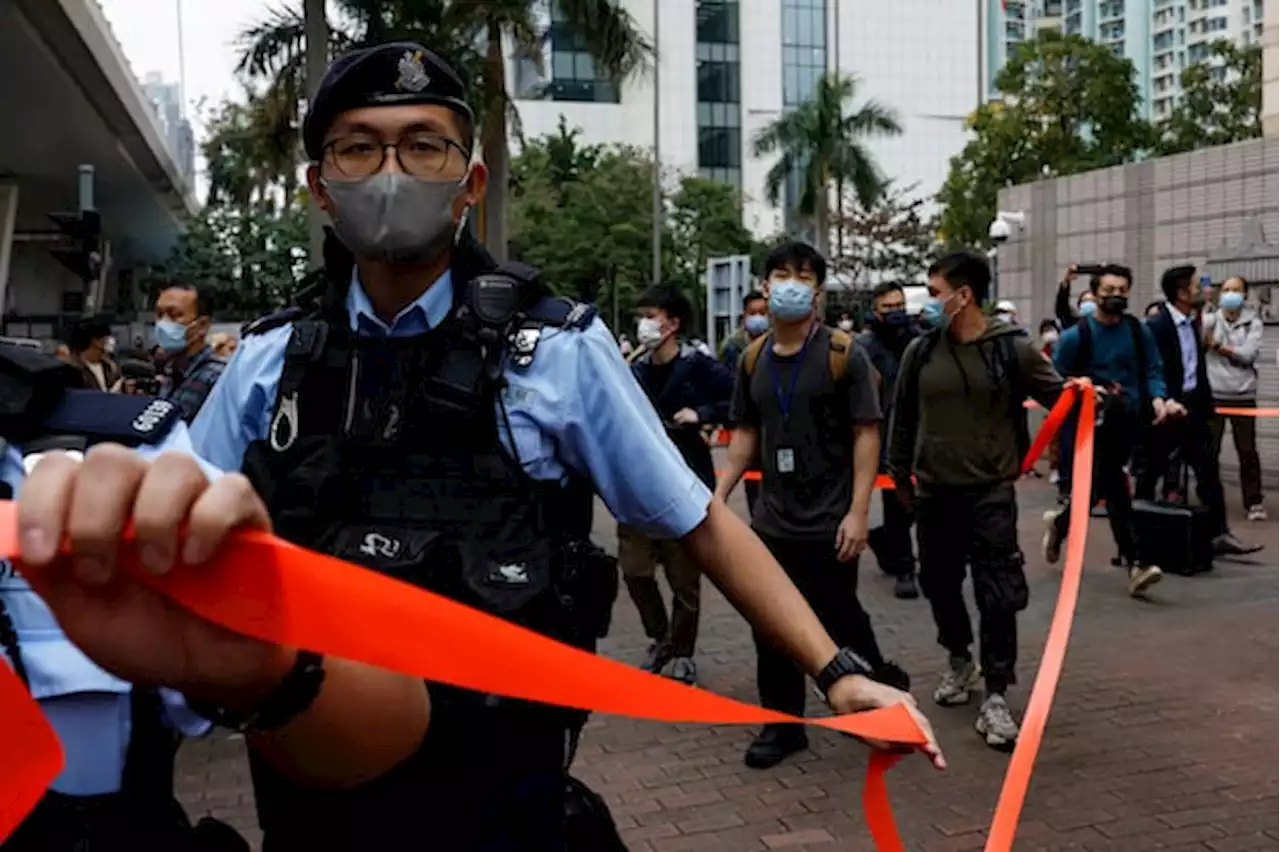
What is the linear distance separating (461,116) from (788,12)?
274ft

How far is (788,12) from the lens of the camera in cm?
8188

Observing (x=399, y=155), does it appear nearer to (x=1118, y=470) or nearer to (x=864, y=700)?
(x=864, y=700)

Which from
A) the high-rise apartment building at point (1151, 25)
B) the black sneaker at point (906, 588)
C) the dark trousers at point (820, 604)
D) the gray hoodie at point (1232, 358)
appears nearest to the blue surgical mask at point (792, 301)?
the dark trousers at point (820, 604)

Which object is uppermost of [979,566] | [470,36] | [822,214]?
[470,36]

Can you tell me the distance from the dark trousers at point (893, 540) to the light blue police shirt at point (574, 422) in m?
6.68

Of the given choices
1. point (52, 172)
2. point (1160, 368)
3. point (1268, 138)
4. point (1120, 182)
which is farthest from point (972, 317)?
point (52, 172)

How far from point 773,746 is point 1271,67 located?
13.7 m

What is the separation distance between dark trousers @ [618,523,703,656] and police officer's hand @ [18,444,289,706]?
5.46m

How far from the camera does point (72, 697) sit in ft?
5.28

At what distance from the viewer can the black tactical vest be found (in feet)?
6.31

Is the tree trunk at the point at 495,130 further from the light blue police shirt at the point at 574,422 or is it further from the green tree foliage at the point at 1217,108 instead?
the green tree foliage at the point at 1217,108

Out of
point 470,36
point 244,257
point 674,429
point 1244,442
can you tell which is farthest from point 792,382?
point 244,257

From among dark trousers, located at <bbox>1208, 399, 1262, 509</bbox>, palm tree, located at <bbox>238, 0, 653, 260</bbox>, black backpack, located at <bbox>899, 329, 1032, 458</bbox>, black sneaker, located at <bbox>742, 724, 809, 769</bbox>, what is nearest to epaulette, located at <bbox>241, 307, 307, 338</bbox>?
black sneaker, located at <bbox>742, 724, 809, 769</bbox>

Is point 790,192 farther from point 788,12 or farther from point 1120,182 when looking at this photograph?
point 1120,182
